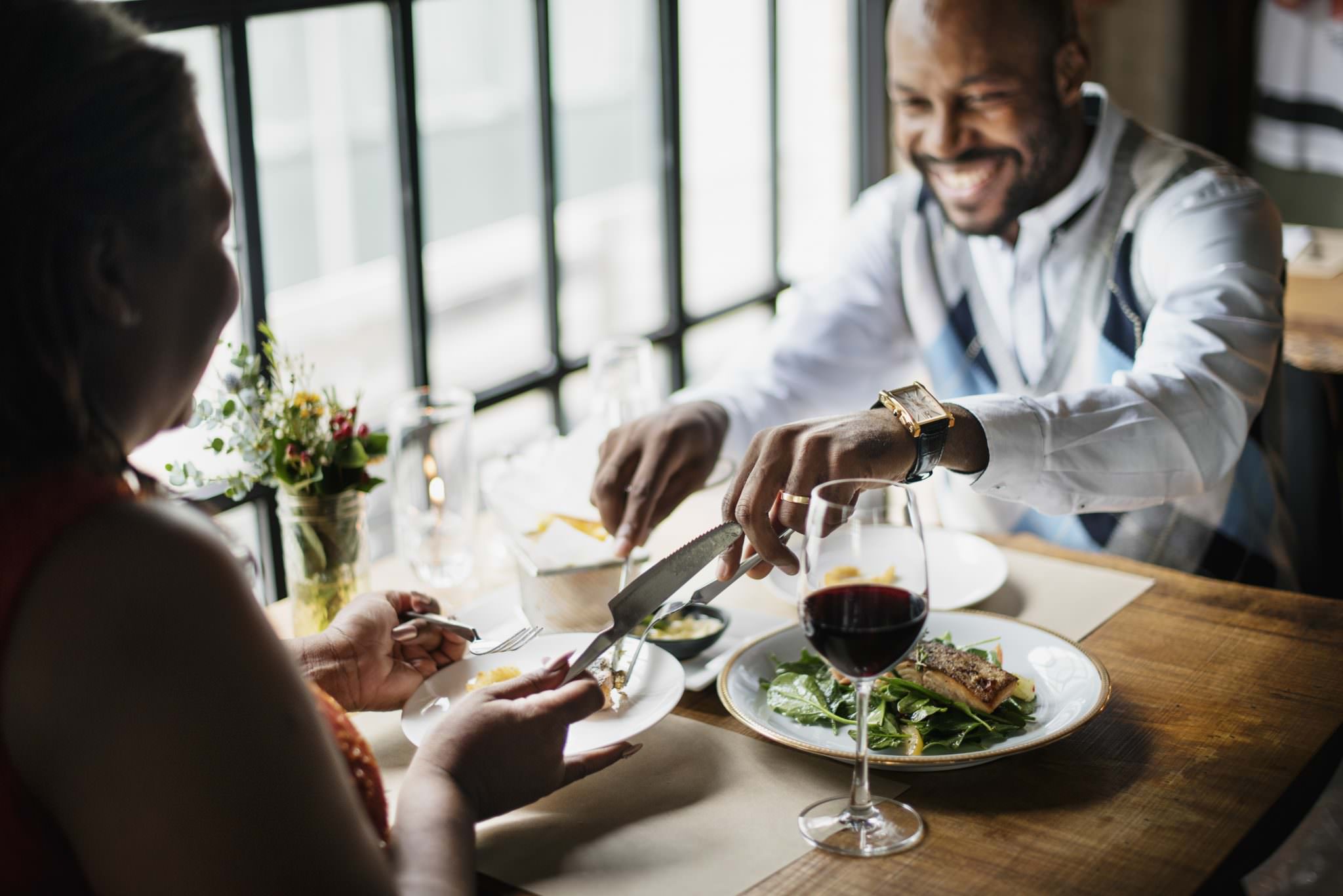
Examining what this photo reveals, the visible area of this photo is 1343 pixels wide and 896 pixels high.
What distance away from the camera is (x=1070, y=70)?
1948 mm

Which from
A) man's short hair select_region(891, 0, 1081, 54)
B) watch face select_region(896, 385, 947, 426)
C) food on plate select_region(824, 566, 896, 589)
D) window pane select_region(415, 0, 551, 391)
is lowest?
window pane select_region(415, 0, 551, 391)

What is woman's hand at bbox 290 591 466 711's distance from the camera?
122 centimetres

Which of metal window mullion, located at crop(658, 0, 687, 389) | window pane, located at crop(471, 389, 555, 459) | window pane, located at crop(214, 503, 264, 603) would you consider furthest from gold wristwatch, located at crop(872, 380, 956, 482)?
window pane, located at crop(471, 389, 555, 459)

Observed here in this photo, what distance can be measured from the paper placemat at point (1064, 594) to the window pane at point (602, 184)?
196 inches

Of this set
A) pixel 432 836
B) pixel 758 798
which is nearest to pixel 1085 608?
pixel 758 798

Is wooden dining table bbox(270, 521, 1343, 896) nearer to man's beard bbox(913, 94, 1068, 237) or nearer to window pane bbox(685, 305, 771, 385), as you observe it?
man's beard bbox(913, 94, 1068, 237)

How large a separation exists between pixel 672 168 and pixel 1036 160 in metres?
1.11

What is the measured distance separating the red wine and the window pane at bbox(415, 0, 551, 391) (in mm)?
6565

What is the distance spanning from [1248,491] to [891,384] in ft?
2.27

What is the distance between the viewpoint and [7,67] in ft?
2.36

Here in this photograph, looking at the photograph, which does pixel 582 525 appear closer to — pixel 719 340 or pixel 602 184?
pixel 719 340

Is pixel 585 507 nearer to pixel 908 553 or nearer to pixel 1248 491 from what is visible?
pixel 908 553

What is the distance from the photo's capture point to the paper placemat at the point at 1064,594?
144cm

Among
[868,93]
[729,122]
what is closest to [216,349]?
[868,93]
